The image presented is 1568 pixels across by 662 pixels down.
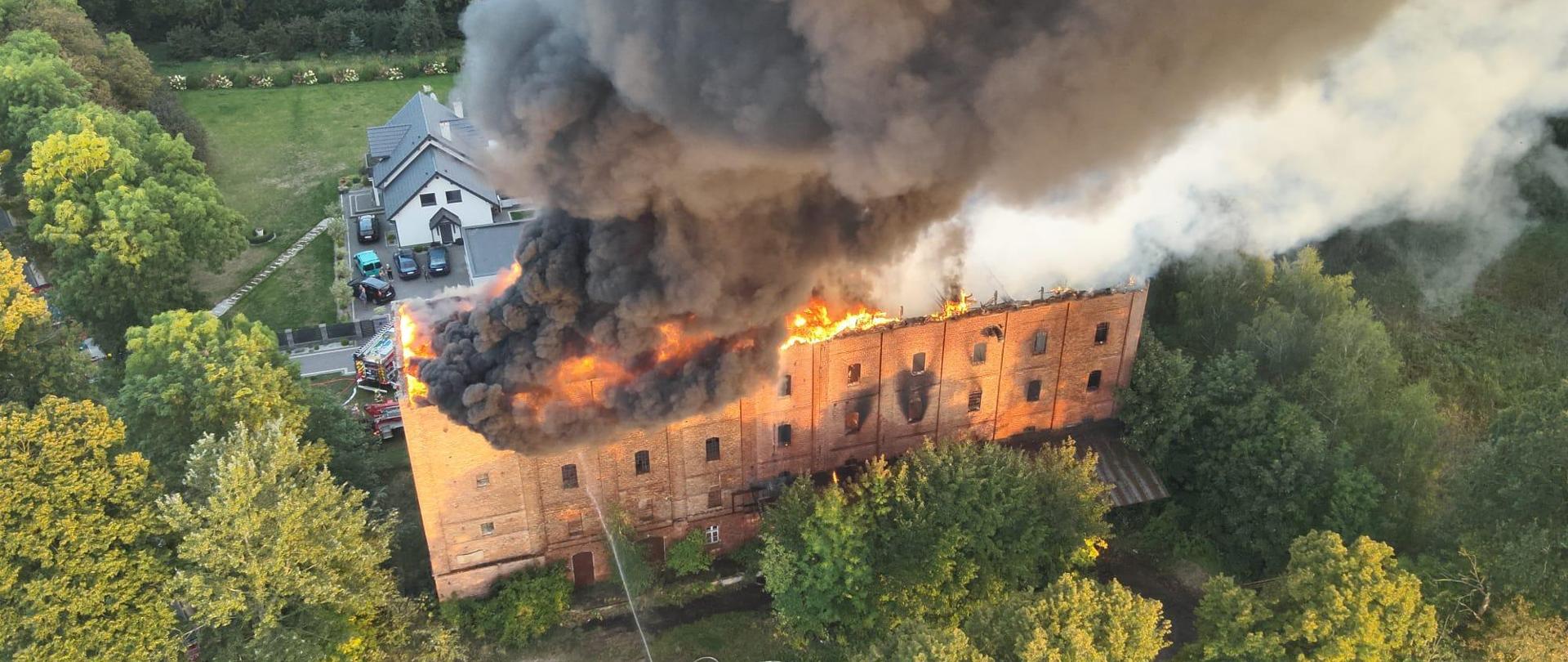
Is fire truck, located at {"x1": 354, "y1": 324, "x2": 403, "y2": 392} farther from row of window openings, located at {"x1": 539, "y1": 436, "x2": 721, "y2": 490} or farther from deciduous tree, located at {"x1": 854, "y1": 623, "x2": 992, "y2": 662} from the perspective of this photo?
deciduous tree, located at {"x1": 854, "y1": 623, "x2": 992, "y2": 662}

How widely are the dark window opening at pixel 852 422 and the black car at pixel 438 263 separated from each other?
2657 cm

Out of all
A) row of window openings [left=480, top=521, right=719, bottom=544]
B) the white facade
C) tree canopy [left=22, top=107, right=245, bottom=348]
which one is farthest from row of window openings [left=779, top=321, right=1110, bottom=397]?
the white facade

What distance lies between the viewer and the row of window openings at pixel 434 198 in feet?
166

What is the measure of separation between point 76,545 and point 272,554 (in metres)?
4.15

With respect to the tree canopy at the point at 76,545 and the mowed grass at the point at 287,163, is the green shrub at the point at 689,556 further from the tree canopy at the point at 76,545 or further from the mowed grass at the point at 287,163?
the mowed grass at the point at 287,163

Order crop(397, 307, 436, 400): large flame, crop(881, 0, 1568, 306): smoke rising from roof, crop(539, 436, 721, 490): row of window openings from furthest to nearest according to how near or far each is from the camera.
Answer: crop(539, 436, 721, 490): row of window openings
crop(397, 307, 436, 400): large flame
crop(881, 0, 1568, 306): smoke rising from roof

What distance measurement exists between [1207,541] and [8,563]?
99.7 feet

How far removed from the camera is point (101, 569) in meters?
24.0

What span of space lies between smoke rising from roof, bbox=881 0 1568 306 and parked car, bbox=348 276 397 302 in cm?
2806

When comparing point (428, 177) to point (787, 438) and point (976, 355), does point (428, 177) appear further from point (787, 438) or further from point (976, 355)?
point (976, 355)

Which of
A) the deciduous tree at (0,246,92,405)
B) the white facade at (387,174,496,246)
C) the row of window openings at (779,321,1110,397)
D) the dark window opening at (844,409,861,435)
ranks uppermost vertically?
the white facade at (387,174,496,246)

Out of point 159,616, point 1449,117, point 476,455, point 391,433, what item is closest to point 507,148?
point 476,455

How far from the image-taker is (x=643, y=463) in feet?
95.4

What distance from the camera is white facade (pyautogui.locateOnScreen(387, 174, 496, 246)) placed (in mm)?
50594
